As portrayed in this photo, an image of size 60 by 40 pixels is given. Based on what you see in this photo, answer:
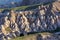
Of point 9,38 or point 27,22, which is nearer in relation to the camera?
point 9,38

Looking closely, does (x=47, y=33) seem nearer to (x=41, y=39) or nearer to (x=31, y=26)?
(x=41, y=39)

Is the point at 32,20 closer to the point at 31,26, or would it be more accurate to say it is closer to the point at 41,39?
the point at 31,26

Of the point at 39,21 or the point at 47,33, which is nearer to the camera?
the point at 47,33

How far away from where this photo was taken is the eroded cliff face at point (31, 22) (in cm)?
16250

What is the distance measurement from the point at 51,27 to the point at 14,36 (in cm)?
1895

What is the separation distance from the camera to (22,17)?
170 meters

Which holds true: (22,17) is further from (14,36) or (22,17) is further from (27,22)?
(14,36)

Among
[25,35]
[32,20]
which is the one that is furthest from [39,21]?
[25,35]

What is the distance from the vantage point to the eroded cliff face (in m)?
162

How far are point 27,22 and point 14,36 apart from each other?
1639cm

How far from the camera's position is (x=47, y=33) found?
154 meters

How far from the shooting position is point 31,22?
16950 centimetres

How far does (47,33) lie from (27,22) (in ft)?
60.5

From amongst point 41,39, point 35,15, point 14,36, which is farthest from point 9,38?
point 35,15
